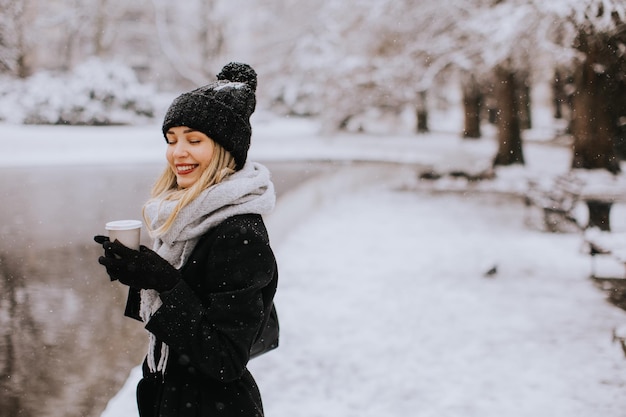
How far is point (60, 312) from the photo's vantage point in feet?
20.7

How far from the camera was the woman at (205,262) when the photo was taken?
1.89m

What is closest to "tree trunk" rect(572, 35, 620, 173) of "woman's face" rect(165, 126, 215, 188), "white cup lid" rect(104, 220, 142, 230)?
"woman's face" rect(165, 126, 215, 188)

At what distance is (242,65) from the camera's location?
2.29m

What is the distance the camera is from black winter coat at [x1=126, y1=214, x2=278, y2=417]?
189 centimetres

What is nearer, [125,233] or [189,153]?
[125,233]

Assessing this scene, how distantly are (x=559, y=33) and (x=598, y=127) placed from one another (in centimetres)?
412

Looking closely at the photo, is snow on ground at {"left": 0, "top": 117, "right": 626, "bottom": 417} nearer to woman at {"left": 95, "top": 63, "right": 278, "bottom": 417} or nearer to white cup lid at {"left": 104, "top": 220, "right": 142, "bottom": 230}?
woman at {"left": 95, "top": 63, "right": 278, "bottom": 417}

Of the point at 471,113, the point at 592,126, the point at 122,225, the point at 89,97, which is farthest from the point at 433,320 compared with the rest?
the point at 471,113

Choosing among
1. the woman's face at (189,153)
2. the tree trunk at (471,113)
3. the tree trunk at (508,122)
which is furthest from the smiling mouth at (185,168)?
the tree trunk at (471,113)

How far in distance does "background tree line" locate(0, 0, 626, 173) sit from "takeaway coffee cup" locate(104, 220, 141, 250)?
6730mm

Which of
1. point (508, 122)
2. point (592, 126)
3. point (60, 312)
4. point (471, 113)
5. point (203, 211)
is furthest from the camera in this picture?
point (471, 113)

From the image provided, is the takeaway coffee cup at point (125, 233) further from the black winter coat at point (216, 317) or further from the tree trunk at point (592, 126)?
the tree trunk at point (592, 126)

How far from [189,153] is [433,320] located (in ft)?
16.0

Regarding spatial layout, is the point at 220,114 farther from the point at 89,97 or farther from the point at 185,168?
the point at 89,97
